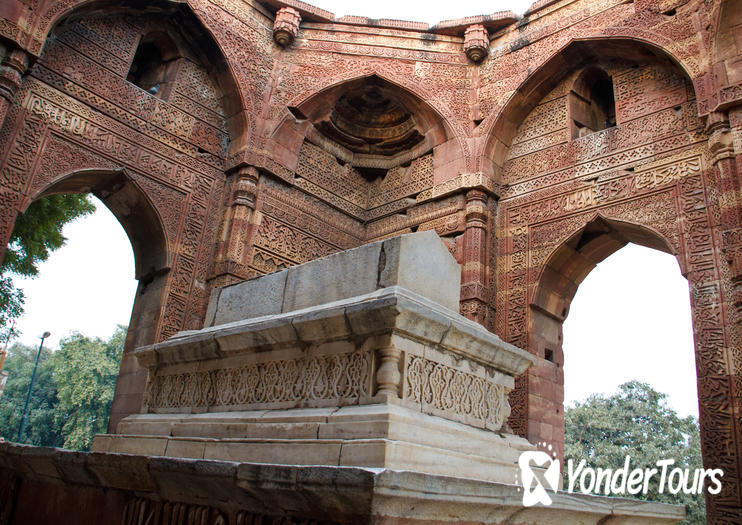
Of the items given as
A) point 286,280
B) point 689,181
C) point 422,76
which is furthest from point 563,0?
point 286,280

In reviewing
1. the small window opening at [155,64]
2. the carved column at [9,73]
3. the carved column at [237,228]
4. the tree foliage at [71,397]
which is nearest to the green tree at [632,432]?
the carved column at [237,228]

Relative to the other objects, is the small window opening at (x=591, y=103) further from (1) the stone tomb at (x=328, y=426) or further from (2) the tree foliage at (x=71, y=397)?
(2) the tree foliage at (x=71, y=397)

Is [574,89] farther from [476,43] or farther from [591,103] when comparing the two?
[476,43]

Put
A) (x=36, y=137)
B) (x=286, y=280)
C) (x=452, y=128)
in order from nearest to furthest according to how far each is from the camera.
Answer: (x=286, y=280) < (x=36, y=137) < (x=452, y=128)

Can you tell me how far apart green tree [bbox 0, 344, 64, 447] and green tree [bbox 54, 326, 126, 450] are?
0.76 m

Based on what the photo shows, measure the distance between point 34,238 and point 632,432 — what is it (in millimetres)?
17017

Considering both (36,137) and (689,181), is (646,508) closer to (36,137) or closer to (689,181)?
(689,181)

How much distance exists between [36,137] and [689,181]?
7.30 m

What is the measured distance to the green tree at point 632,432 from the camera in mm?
17031

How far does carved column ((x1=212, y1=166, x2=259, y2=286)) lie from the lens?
301 inches

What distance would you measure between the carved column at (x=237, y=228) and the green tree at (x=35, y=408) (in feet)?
78.5

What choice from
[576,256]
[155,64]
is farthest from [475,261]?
[155,64]

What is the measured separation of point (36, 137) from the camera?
6559 millimetres

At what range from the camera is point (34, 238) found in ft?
31.1
